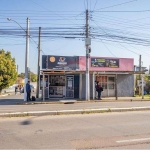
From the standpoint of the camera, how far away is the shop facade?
22.9 metres

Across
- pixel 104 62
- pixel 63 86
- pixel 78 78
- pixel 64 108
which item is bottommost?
pixel 64 108

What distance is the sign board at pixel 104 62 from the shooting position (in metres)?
24.9

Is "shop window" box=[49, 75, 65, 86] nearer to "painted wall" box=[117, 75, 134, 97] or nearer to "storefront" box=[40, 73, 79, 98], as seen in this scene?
"storefront" box=[40, 73, 79, 98]

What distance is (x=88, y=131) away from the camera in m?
7.21

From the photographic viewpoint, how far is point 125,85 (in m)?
25.1

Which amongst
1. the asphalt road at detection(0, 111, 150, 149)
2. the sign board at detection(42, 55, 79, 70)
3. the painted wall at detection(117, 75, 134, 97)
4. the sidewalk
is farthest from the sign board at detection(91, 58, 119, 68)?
the asphalt road at detection(0, 111, 150, 149)

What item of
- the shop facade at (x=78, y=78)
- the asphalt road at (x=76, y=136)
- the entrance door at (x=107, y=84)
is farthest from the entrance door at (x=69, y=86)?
the asphalt road at (x=76, y=136)

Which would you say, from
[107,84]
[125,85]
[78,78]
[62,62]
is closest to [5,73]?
[62,62]

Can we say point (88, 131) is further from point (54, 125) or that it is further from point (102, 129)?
point (54, 125)

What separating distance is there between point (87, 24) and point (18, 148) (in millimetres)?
17665

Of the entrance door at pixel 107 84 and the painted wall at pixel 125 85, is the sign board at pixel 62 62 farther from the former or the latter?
the painted wall at pixel 125 85

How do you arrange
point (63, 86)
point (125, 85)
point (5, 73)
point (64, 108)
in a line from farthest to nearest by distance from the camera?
point (5, 73), point (125, 85), point (63, 86), point (64, 108)

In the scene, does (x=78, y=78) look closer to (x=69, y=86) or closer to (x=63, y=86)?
(x=69, y=86)

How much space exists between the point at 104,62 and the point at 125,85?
371 centimetres
